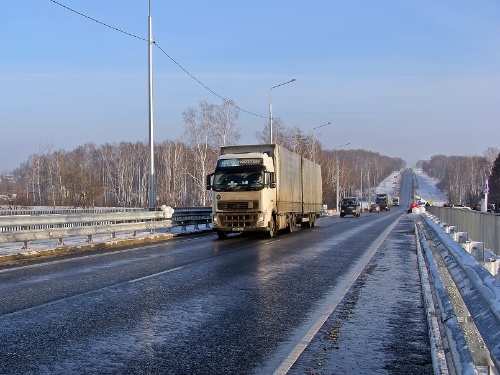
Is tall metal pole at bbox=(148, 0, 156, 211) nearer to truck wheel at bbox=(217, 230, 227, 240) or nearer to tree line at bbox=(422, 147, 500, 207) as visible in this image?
truck wheel at bbox=(217, 230, 227, 240)

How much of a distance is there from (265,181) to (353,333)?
15.2m

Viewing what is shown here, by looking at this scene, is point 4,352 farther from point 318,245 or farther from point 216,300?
point 318,245

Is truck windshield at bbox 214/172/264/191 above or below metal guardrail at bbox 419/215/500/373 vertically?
above

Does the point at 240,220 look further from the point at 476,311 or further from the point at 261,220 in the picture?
the point at 476,311

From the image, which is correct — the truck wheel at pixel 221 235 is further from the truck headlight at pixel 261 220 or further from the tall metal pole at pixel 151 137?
the tall metal pole at pixel 151 137

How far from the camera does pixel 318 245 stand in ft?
60.6

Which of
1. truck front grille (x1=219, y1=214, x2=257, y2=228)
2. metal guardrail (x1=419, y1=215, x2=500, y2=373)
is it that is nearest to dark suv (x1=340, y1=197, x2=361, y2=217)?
truck front grille (x1=219, y1=214, x2=257, y2=228)

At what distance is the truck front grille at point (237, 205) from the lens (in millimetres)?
21344

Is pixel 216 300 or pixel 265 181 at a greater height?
pixel 265 181

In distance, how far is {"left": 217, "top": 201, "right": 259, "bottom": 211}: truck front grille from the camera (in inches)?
840

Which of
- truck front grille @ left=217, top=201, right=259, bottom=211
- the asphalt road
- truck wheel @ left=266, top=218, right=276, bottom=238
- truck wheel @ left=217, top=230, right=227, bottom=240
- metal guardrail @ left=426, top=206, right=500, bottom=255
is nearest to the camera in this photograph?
the asphalt road

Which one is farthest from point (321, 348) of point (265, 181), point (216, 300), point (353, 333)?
point (265, 181)

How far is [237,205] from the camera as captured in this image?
70.5 feet

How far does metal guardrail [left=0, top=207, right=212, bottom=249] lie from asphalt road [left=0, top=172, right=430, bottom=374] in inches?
79.3
